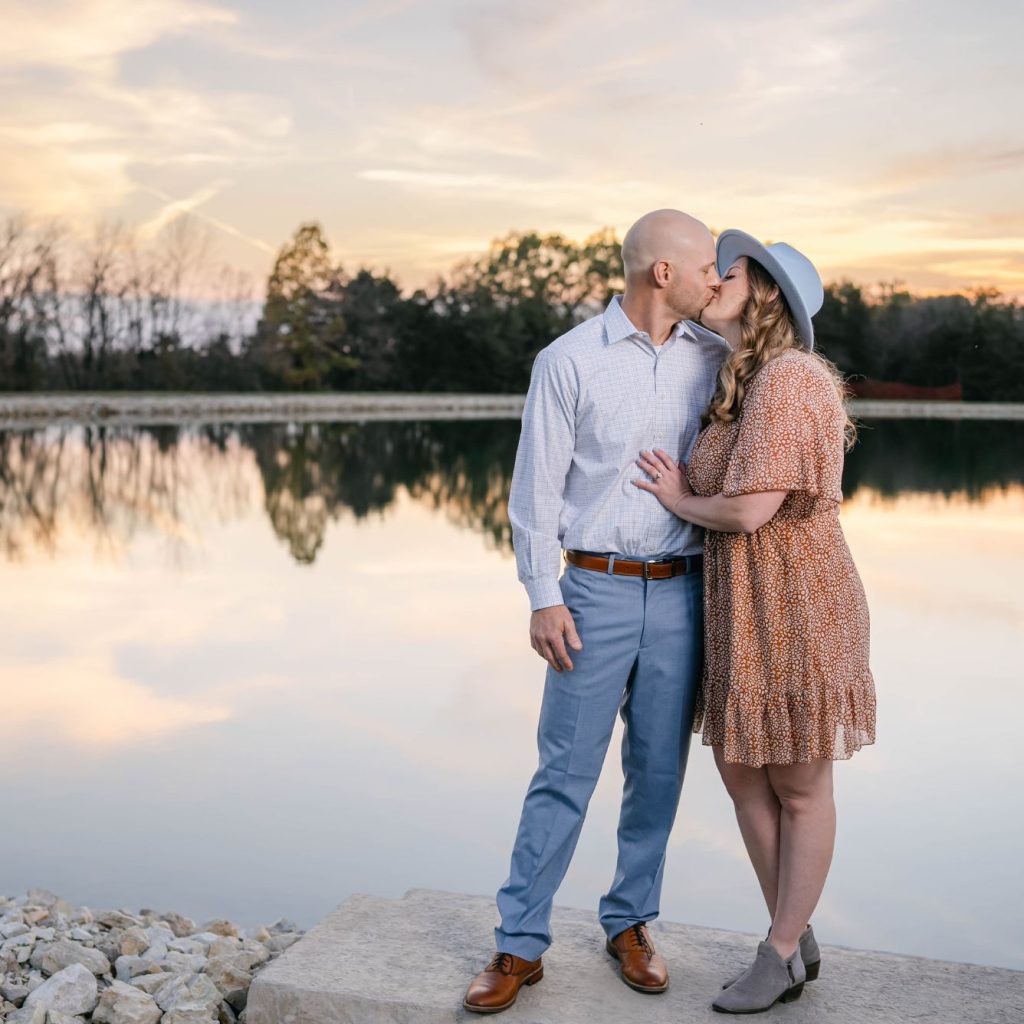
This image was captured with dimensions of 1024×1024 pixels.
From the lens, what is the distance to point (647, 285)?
294cm

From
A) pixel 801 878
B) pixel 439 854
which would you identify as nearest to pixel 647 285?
pixel 801 878

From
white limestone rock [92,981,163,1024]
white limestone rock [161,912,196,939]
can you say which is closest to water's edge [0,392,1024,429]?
white limestone rock [161,912,196,939]

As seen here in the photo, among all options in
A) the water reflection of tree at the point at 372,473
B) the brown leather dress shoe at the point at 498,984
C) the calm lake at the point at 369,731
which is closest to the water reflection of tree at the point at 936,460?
the calm lake at the point at 369,731

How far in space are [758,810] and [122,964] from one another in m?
1.70

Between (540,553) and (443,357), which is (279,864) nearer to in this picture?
(540,553)

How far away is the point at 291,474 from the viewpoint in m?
19.0

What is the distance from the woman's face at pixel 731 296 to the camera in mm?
2912

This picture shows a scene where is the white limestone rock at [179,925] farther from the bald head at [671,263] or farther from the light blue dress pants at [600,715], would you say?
the bald head at [671,263]

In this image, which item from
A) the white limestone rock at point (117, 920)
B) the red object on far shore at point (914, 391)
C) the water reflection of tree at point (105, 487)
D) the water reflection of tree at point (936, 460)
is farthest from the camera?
the red object on far shore at point (914, 391)

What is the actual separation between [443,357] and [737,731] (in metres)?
47.2

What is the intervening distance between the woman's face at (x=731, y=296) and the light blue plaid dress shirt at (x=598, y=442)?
67mm

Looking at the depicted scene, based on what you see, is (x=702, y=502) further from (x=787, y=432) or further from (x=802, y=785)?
(x=802, y=785)

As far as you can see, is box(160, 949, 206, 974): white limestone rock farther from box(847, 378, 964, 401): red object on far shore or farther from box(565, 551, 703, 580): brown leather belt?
box(847, 378, 964, 401): red object on far shore

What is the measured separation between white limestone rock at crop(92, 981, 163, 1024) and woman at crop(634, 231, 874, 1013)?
4.32ft
